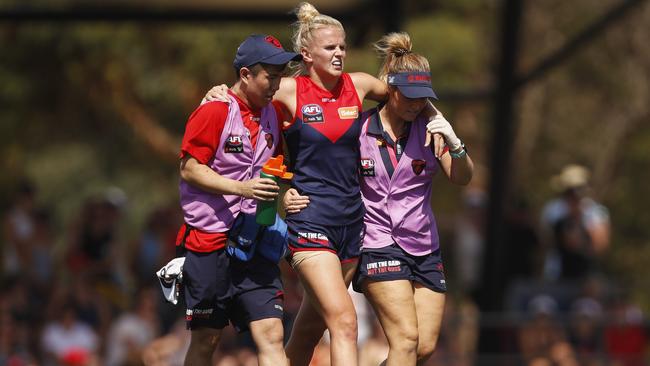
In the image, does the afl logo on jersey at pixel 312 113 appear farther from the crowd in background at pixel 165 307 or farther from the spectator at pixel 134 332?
the spectator at pixel 134 332

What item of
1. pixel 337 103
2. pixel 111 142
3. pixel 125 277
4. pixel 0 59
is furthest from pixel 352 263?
pixel 111 142

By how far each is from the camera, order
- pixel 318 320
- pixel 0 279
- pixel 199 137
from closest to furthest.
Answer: pixel 199 137 → pixel 318 320 → pixel 0 279

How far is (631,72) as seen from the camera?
93.8 feet

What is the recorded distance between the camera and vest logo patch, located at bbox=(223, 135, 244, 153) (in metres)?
7.64

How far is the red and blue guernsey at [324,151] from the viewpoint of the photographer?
7746mm

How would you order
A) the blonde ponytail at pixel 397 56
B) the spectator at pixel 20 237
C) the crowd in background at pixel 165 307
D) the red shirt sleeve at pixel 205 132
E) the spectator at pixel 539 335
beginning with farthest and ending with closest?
the spectator at pixel 20 237, the spectator at pixel 539 335, the crowd in background at pixel 165 307, the blonde ponytail at pixel 397 56, the red shirt sleeve at pixel 205 132

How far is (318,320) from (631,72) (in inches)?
857

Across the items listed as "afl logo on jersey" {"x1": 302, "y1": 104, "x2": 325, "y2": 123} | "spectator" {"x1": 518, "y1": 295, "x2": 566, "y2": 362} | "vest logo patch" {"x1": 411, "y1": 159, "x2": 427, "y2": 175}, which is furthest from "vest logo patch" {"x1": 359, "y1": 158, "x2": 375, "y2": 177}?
"spectator" {"x1": 518, "y1": 295, "x2": 566, "y2": 362}

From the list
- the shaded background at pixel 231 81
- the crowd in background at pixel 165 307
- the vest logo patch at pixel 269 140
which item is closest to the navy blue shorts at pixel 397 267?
the vest logo patch at pixel 269 140

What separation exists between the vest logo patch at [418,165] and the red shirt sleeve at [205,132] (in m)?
1.20

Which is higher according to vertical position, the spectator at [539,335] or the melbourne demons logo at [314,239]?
the melbourne demons logo at [314,239]

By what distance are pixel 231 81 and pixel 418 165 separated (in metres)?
15.8

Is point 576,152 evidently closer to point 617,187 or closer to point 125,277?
point 617,187

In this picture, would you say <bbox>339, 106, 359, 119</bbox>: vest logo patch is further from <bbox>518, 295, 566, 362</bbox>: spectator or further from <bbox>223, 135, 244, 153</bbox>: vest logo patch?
<bbox>518, 295, 566, 362</bbox>: spectator
